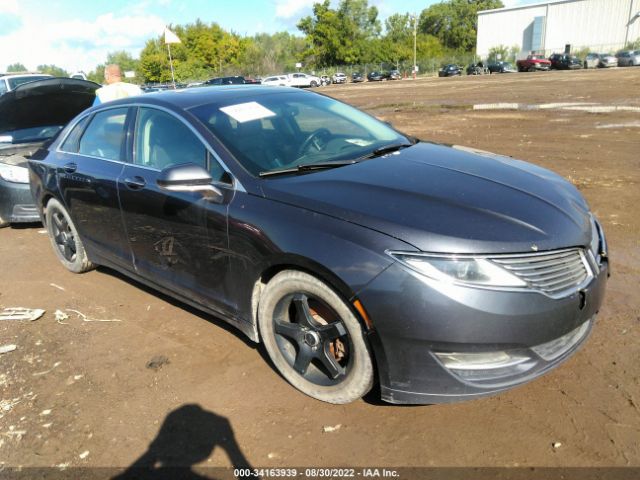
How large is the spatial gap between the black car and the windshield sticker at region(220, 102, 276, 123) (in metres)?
0.01

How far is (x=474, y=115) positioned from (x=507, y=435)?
13.0 m

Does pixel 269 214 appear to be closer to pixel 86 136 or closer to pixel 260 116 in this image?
pixel 260 116

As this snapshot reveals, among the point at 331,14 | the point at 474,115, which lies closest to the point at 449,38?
the point at 331,14

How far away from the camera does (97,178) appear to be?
3877mm

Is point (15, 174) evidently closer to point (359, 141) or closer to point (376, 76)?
point (359, 141)

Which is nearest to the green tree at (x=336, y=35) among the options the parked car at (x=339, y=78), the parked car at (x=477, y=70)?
the parked car at (x=339, y=78)

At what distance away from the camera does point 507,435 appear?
2.41 m

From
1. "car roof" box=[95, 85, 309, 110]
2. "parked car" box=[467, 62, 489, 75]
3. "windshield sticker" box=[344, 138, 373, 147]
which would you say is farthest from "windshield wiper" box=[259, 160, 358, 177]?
"parked car" box=[467, 62, 489, 75]

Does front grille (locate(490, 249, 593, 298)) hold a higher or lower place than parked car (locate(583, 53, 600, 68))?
A: lower

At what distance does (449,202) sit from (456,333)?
0.67 m

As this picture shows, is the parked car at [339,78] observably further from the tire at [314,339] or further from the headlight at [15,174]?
the tire at [314,339]

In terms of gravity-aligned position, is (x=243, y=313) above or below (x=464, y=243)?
below

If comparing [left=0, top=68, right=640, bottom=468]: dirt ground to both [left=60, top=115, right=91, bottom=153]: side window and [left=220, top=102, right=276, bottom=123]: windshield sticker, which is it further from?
[left=220, top=102, right=276, bottom=123]: windshield sticker

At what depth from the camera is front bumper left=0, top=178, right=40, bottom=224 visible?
598cm
